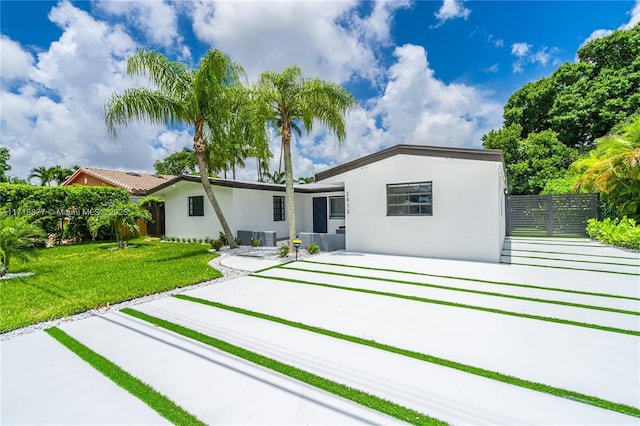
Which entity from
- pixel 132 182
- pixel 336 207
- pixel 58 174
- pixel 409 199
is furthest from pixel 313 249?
pixel 58 174

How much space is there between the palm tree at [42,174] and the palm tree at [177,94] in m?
28.4

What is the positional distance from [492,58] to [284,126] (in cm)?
1172

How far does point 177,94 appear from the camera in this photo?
10.1 m

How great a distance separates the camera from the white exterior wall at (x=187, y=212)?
43.7 feet

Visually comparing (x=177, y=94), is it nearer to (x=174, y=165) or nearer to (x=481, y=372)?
(x=481, y=372)

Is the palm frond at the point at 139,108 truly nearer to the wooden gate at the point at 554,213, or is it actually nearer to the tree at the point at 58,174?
the wooden gate at the point at 554,213

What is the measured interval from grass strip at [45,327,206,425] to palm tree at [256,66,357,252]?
23.9 ft

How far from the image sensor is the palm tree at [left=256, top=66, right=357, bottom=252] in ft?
30.1

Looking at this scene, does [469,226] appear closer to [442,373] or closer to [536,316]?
[536,316]

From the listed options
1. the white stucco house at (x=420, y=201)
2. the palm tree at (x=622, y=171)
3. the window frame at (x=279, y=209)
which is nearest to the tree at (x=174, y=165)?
the window frame at (x=279, y=209)

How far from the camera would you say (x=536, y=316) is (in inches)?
168

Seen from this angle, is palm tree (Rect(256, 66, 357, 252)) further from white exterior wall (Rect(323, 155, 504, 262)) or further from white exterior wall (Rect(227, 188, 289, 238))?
white exterior wall (Rect(227, 188, 289, 238))

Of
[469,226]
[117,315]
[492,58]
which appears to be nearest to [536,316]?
[469,226]

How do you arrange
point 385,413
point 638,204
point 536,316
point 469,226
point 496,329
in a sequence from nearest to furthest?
point 385,413 → point 496,329 → point 536,316 → point 469,226 → point 638,204
